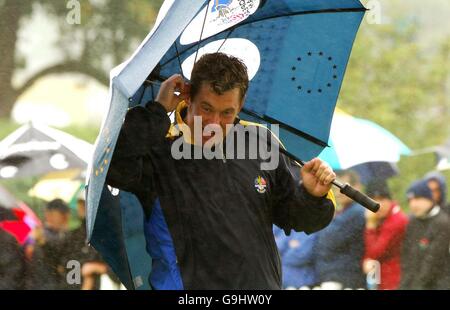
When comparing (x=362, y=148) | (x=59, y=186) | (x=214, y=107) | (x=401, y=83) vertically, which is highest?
(x=401, y=83)

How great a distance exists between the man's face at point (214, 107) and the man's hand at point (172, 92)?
2.1 inches

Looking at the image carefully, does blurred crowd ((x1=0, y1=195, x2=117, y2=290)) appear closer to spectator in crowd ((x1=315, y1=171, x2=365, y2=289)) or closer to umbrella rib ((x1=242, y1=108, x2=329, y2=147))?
spectator in crowd ((x1=315, y1=171, x2=365, y2=289))

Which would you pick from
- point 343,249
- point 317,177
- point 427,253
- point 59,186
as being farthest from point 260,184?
point 59,186

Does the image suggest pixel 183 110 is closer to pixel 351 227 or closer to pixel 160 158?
pixel 160 158

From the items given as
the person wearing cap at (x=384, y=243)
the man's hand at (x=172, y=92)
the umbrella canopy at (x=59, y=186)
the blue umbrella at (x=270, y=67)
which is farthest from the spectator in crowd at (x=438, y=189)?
the man's hand at (x=172, y=92)

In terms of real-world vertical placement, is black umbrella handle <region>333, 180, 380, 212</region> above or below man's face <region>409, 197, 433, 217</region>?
below

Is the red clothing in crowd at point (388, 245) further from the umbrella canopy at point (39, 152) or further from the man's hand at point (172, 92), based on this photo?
the man's hand at point (172, 92)

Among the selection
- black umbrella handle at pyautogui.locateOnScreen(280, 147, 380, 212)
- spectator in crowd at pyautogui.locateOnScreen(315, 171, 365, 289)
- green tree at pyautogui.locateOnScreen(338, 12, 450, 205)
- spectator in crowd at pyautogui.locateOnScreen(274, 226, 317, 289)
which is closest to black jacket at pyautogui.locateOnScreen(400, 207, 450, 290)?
spectator in crowd at pyautogui.locateOnScreen(315, 171, 365, 289)

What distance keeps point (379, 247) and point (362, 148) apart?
0.70 meters

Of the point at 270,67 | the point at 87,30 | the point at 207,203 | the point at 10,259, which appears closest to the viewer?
the point at 207,203

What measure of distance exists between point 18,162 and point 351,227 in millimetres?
2383

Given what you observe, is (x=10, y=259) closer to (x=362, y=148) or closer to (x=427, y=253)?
(x=362, y=148)

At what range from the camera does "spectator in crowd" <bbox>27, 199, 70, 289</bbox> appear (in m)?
6.53

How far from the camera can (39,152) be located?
6.80 metres
